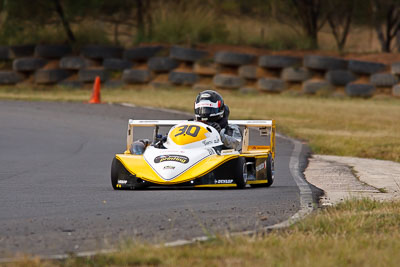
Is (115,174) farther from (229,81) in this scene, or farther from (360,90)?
(229,81)

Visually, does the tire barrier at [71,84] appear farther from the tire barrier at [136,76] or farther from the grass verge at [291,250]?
the grass verge at [291,250]

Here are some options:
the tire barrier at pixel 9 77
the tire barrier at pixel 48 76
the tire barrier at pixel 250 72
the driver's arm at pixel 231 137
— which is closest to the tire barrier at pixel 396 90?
the tire barrier at pixel 250 72

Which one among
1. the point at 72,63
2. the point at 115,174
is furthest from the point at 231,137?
the point at 72,63

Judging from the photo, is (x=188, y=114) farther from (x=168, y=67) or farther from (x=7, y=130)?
(x=168, y=67)

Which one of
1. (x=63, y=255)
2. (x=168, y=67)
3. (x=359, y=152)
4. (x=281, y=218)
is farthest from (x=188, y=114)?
(x=63, y=255)

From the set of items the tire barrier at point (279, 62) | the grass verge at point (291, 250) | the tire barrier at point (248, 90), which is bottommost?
the grass verge at point (291, 250)

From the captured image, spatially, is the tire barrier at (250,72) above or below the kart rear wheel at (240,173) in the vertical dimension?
above

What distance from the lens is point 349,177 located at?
1169 cm

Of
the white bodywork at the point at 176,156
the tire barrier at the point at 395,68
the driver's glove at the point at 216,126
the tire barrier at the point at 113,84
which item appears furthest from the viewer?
the tire barrier at the point at 113,84

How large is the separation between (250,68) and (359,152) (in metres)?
13.0

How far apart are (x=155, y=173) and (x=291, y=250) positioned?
162 inches

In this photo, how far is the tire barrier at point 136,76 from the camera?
29.9 meters

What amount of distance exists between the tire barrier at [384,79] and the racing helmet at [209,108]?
16.7m

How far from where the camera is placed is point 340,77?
27.7m
